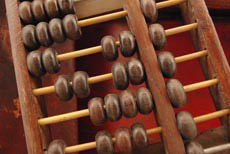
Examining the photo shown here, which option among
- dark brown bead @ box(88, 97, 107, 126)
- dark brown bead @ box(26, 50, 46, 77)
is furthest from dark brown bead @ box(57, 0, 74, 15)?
dark brown bead @ box(88, 97, 107, 126)

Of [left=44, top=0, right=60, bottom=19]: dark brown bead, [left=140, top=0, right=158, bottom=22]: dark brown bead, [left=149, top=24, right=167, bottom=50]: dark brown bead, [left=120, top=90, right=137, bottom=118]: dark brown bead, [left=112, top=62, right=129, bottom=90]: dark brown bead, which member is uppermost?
[left=44, top=0, right=60, bottom=19]: dark brown bead

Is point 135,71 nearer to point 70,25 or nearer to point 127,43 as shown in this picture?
point 127,43

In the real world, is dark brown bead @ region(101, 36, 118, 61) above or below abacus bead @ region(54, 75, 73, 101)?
above

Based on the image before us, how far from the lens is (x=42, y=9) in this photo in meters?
0.48

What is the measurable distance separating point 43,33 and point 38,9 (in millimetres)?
58

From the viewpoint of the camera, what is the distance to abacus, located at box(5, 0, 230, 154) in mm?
406

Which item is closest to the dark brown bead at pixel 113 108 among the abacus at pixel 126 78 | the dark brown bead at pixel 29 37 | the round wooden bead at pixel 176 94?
the abacus at pixel 126 78

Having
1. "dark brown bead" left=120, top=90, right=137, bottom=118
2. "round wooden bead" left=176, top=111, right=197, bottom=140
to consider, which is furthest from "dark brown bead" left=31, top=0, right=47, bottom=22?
"round wooden bead" left=176, top=111, right=197, bottom=140

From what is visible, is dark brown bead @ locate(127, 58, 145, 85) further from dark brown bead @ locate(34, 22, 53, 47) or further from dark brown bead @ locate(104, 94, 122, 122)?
dark brown bead @ locate(34, 22, 53, 47)

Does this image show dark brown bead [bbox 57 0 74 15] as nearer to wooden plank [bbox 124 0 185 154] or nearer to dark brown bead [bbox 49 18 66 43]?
dark brown bead [bbox 49 18 66 43]

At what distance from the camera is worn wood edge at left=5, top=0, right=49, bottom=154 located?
1.39 feet

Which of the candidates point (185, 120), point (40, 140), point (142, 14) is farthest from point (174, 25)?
point (40, 140)

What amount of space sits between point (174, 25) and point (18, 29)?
0.44 m

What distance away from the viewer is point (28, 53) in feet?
1.58
